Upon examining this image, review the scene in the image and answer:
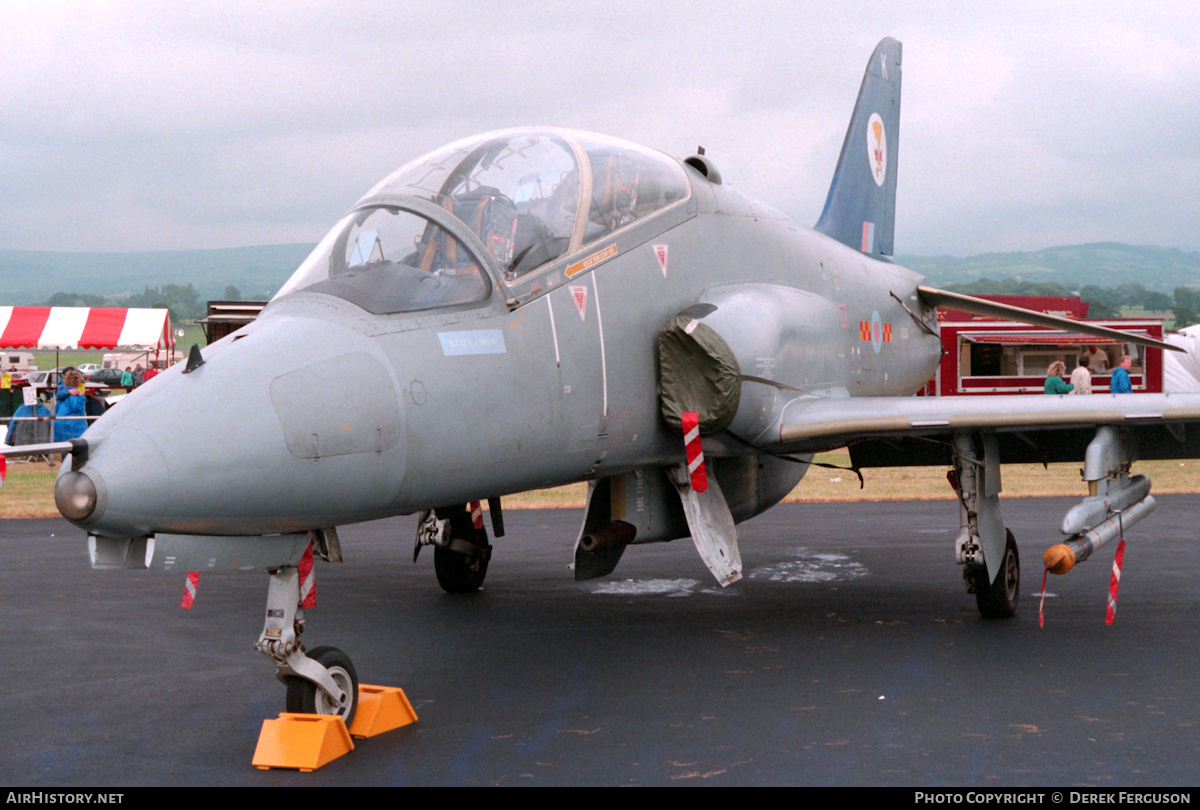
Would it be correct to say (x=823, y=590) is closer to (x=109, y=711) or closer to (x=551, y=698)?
(x=551, y=698)

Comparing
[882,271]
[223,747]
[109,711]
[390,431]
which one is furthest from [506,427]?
[882,271]

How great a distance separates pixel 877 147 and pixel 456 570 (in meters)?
6.54

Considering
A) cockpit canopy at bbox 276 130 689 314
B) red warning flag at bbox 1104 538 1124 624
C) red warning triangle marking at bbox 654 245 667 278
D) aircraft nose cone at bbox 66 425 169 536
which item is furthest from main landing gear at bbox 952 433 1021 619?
aircraft nose cone at bbox 66 425 169 536

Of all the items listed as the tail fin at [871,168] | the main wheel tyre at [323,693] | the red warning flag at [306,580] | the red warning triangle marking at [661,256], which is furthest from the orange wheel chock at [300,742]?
the tail fin at [871,168]

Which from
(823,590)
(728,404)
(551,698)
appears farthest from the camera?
(823,590)

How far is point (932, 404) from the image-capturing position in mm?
8180

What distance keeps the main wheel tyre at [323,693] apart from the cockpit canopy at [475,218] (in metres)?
1.65

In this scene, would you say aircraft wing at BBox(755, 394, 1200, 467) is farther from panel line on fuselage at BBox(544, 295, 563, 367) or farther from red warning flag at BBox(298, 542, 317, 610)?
red warning flag at BBox(298, 542, 317, 610)

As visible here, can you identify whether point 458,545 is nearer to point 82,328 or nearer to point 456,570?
point 456,570

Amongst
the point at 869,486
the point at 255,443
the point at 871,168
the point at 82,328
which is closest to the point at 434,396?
the point at 255,443

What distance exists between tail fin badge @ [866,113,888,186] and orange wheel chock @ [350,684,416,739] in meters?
8.57

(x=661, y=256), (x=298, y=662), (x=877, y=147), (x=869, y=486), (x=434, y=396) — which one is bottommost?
(x=869, y=486)

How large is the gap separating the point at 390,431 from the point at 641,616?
4.10 metres

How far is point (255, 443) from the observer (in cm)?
477
